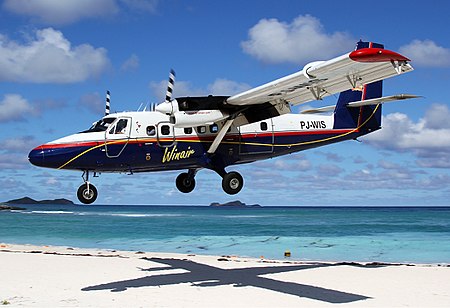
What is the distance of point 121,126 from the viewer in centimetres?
1672

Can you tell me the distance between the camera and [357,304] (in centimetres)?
1705

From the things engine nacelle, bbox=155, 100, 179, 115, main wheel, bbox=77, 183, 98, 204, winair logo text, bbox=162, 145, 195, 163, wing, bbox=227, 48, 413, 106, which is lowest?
main wheel, bbox=77, 183, 98, 204

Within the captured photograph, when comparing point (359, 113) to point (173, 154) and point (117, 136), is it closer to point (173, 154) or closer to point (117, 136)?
point (173, 154)

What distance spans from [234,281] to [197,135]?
6551mm

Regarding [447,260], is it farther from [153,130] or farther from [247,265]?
[153,130]

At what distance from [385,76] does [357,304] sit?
276 inches

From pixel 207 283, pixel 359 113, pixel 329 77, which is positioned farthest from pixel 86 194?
pixel 359 113

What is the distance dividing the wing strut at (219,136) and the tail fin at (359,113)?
4725mm

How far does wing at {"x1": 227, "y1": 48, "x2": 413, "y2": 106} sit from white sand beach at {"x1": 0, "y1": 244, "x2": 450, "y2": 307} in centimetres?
563

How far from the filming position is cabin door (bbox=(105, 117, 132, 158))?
1647 cm

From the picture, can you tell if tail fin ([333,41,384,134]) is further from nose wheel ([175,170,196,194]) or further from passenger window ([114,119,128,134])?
passenger window ([114,119,128,134])

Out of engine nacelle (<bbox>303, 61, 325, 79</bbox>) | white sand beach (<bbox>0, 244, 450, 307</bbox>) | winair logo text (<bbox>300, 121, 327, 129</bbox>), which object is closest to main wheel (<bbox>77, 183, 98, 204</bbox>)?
white sand beach (<bbox>0, 244, 450, 307</bbox>)

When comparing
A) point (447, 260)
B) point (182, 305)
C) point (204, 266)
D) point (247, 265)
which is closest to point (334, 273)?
point (247, 265)

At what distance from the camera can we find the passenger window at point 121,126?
16.7 m
